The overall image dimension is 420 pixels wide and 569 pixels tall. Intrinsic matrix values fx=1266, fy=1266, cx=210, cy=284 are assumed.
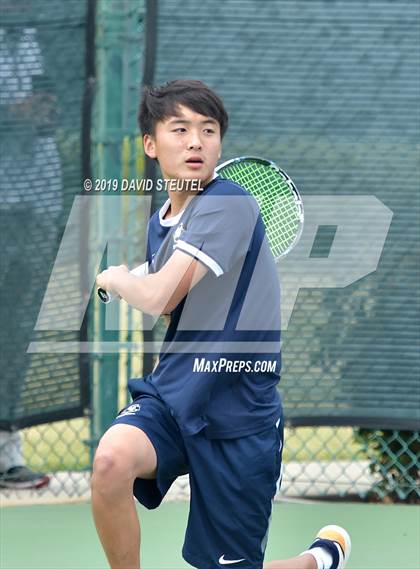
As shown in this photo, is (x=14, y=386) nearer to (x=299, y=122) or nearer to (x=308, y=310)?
(x=308, y=310)

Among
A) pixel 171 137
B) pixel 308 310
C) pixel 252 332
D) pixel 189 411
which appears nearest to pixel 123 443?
pixel 189 411

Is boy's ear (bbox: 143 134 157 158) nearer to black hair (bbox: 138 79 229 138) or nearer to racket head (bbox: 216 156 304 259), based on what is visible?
black hair (bbox: 138 79 229 138)

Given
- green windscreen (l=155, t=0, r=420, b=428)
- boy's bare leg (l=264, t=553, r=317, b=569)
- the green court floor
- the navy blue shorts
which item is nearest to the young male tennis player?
the navy blue shorts

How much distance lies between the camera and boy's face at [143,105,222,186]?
128 inches

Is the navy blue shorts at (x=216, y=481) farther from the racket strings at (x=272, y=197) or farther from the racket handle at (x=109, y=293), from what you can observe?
the racket strings at (x=272, y=197)

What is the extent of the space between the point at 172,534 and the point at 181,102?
6.09 feet

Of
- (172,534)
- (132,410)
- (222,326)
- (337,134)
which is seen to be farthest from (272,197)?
(172,534)

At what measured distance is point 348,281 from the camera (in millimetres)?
4887

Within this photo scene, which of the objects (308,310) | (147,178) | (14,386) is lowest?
(14,386)

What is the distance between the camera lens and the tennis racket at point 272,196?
12.2 ft

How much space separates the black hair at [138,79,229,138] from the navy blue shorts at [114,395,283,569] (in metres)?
0.75

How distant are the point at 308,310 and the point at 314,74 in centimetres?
91

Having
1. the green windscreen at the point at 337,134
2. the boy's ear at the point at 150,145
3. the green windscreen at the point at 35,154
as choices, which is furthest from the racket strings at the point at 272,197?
the green windscreen at the point at 35,154

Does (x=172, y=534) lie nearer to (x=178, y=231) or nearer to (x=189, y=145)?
(x=178, y=231)
